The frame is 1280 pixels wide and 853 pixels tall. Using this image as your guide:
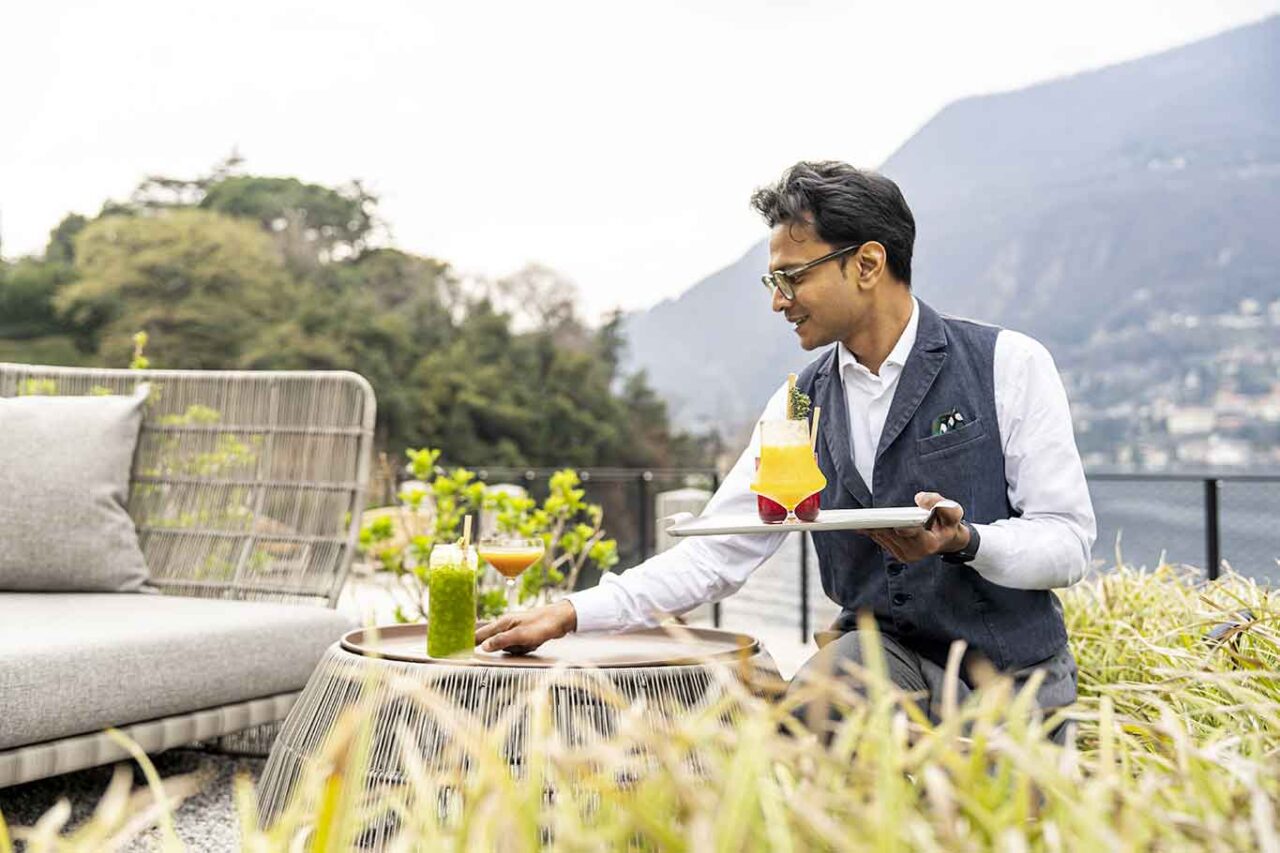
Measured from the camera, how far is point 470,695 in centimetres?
172

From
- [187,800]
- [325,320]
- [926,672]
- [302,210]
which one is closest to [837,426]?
[926,672]

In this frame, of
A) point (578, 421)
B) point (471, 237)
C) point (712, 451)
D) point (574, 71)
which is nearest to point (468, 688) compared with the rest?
point (578, 421)

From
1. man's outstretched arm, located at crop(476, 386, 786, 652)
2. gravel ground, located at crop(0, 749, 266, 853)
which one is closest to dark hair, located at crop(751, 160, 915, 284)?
man's outstretched arm, located at crop(476, 386, 786, 652)

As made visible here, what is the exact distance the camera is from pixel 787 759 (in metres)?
0.91

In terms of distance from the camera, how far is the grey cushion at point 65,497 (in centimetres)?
308

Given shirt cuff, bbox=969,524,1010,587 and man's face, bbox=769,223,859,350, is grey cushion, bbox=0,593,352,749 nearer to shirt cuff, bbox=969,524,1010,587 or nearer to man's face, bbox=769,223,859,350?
man's face, bbox=769,223,859,350

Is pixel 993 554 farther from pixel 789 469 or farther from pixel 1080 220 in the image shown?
pixel 1080 220

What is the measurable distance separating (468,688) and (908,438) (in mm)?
891

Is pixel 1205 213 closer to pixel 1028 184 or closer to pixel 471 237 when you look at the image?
pixel 1028 184

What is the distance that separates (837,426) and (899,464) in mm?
160

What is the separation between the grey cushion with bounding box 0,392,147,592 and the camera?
3.08 m

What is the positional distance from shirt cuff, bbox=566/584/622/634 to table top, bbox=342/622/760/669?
0.03 meters

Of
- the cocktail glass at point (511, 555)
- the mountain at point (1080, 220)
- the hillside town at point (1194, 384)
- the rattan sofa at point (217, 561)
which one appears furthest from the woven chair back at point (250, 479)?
the hillside town at point (1194, 384)

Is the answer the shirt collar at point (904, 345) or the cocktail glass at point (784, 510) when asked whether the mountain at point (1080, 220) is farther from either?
the cocktail glass at point (784, 510)
